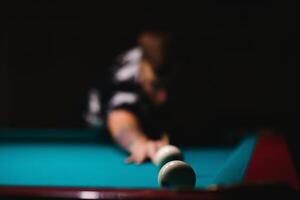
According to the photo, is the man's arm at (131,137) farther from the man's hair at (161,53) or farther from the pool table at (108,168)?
the man's hair at (161,53)

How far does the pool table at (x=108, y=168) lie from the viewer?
0.95 meters

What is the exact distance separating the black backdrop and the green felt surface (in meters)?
1.84

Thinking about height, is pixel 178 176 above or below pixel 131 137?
below

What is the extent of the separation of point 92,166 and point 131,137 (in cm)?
52

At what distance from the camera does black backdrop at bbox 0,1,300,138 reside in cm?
432

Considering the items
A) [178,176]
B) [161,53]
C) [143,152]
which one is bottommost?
[178,176]

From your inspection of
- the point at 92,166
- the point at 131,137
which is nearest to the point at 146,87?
the point at 131,137

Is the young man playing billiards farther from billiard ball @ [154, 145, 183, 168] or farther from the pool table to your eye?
billiard ball @ [154, 145, 183, 168]

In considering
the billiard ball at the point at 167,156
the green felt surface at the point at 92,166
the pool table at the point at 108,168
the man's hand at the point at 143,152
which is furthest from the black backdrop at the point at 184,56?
the billiard ball at the point at 167,156

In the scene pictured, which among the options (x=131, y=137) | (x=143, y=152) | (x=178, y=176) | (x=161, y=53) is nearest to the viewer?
(x=178, y=176)

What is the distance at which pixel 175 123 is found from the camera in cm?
339

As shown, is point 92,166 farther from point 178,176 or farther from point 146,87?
point 146,87

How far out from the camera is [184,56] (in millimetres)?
4223

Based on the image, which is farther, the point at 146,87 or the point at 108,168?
the point at 146,87
